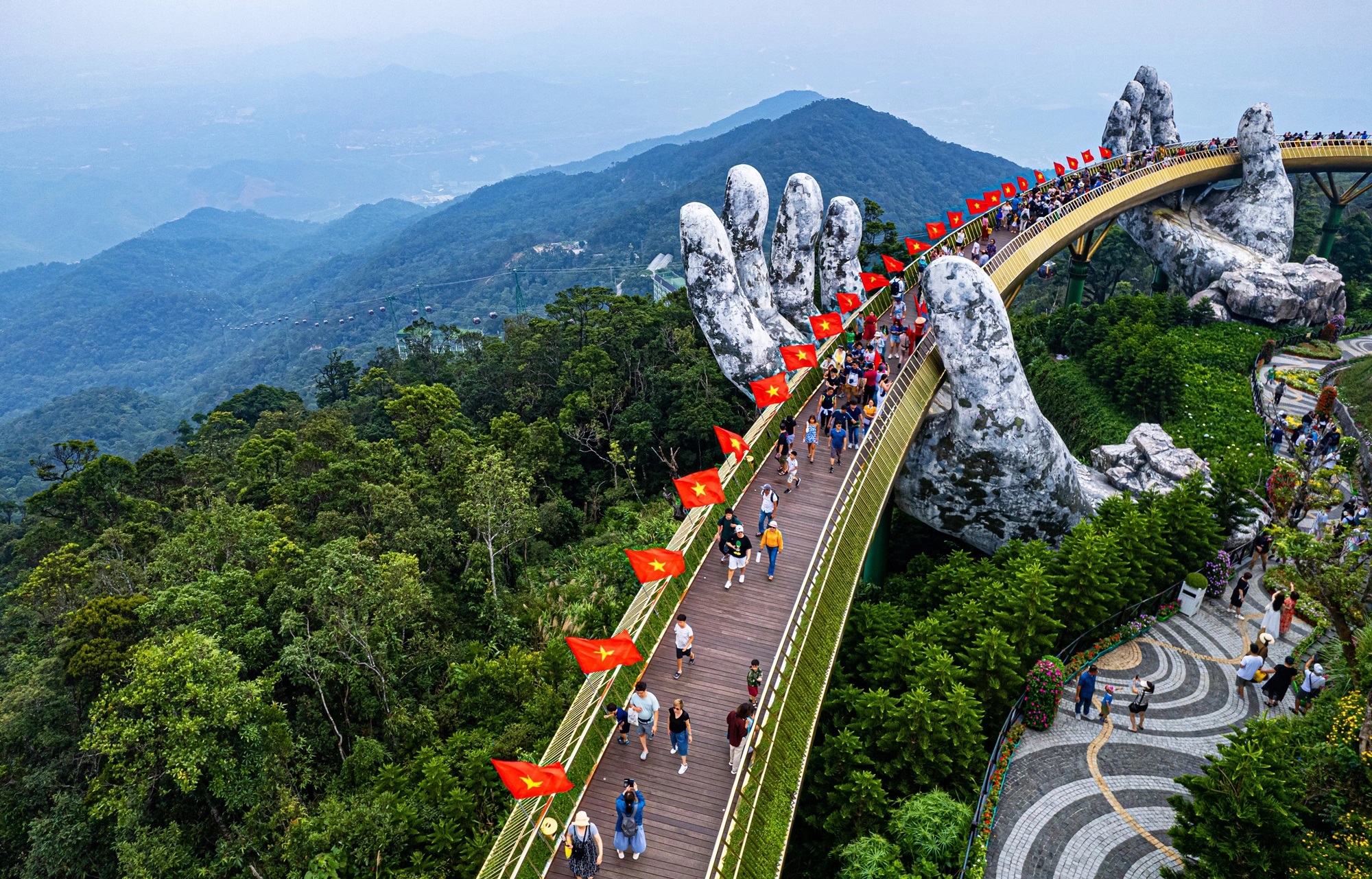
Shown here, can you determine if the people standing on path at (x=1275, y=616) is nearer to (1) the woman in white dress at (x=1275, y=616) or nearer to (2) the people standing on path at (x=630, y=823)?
(1) the woman in white dress at (x=1275, y=616)

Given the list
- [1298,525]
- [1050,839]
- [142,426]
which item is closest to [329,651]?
[1050,839]

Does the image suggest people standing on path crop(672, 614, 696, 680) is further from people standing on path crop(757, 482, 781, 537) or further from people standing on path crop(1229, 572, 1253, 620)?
people standing on path crop(1229, 572, 1253, 620)

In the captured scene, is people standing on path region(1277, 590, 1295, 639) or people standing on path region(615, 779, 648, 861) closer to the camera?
people standing on path region(615, 779, 648, 861)

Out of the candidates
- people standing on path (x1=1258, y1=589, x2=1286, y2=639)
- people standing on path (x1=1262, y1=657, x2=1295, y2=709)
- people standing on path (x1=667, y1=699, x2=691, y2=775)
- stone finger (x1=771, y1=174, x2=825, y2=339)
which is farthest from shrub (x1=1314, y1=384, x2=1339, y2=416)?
people standing on path (x1=667, y1=699, x2=691, y2=775)

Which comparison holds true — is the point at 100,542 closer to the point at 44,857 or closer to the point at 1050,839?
the point at 44,857

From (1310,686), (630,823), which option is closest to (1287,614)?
(1310,686)

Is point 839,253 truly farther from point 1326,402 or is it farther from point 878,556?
point 1326,402
